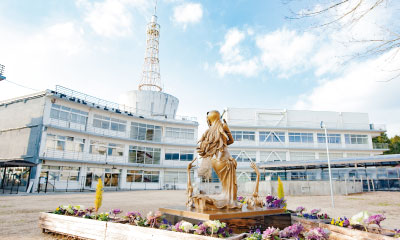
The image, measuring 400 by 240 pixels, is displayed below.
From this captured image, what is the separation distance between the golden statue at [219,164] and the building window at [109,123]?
24672 millimetres

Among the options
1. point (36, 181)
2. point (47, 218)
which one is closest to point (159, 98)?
point (36, 181)

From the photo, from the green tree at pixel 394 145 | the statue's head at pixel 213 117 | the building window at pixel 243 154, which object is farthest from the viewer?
the green tree at pixel 394 145

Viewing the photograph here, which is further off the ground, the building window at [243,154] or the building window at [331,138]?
the building window at [331,138]

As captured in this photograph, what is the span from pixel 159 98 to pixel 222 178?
103 feet

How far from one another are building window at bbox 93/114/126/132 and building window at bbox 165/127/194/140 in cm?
636

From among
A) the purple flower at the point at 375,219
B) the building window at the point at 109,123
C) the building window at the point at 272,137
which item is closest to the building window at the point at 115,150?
the building window at the point at 109,123

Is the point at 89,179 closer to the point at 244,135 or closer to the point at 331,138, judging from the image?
the point at 244,135

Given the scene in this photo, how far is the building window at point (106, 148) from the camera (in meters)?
27.3

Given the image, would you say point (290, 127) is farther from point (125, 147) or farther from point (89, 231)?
point (89, 231)

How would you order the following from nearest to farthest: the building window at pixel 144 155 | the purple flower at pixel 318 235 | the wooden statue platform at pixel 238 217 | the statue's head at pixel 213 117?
the purple flower at pixel 318 235, the wooden statue platform at pixel 238 217, the statue's head at pixel 213 117, the building window at pixel 144 155

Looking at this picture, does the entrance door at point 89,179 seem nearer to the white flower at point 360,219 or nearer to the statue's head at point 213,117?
the statue's head at point 213,117

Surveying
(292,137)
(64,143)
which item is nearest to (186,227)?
(64,143)

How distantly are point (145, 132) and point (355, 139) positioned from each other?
108ft

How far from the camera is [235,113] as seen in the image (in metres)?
38.5
